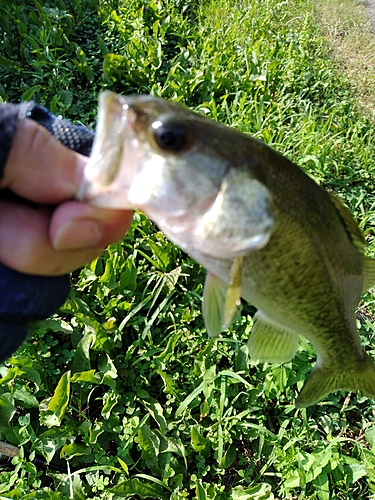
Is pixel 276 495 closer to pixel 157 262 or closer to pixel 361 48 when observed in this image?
pixel 157 262

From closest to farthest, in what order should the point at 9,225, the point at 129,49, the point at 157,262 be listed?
the point at 9,225
the point at 157,262
the point at 129,49

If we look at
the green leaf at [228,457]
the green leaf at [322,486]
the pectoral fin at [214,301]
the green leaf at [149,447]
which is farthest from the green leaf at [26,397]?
the green leaf at [322,486]

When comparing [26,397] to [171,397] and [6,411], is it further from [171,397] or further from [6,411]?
[171,397]

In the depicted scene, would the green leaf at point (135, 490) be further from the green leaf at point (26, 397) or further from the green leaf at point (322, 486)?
the green leaf at point (322, 486)

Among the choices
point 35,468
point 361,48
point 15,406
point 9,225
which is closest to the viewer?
point 9,225

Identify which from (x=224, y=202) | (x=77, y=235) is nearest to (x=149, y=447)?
(x=77, y=235)

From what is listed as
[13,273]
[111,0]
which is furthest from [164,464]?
[111,0]
